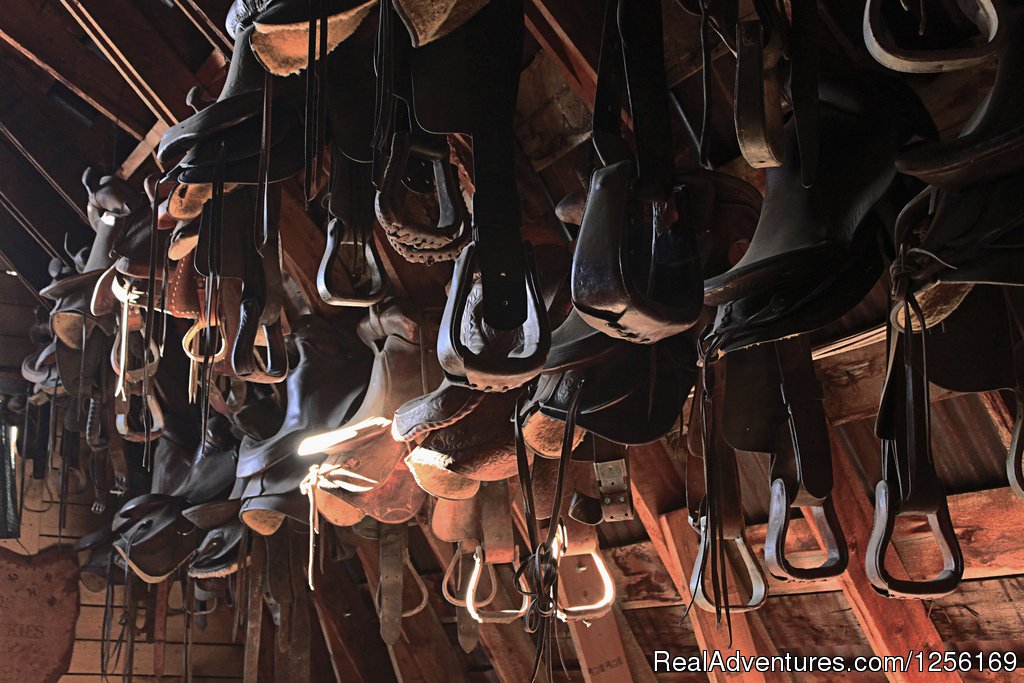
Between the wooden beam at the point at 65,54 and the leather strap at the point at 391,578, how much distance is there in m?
1.66

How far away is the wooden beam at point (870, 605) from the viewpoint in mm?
2252

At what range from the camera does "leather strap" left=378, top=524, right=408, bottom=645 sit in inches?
113

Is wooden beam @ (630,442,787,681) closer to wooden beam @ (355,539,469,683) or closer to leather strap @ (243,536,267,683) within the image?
leather strap @ (243,536,267,683)

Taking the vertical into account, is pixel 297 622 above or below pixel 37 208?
below

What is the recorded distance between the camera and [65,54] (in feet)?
10.7

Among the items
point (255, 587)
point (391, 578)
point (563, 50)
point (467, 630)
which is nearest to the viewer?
point (563, 50)

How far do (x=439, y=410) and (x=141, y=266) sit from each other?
120 centimetres

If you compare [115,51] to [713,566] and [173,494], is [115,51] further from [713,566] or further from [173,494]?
[713,566]

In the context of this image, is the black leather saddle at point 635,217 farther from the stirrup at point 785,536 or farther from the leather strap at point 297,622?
the leather strap at point 297,622

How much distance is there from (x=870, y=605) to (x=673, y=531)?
57 centimetres

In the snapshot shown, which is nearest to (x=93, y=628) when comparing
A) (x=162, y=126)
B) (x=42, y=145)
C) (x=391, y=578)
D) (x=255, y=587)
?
(x=255, y=587)

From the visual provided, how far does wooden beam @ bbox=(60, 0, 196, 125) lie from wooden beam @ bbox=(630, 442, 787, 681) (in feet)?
5.22

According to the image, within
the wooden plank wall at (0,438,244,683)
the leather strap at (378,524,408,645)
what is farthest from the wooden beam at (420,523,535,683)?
the wooden plank wall at (0,438,244,683)

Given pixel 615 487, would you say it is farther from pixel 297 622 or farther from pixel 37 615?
pixel 37 615
